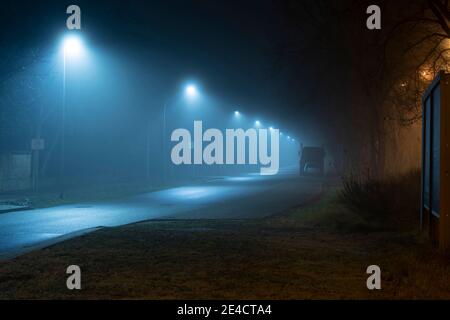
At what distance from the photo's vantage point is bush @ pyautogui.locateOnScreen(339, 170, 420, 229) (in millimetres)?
15227

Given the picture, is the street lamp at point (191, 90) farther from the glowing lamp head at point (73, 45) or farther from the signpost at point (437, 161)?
the signpost at point (437, 161)

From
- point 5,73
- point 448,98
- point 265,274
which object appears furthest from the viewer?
point 5,73

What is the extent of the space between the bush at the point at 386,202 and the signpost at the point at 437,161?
283cm

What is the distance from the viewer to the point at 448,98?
995 centimetres

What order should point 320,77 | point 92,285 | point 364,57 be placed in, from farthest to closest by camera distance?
point 320,77
point 364,57
point 92,285

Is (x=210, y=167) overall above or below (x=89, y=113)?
below

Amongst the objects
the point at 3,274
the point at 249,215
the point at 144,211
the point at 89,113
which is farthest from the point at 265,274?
the point at 89,113

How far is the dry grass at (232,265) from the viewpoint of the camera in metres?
7.34

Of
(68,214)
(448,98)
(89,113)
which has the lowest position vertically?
(68,214)

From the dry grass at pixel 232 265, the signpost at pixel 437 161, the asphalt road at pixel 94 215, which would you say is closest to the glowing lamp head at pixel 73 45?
the asphalt road at pixel 94 215

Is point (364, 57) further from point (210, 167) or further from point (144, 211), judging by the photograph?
point (210, 167)

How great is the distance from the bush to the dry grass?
1.55m

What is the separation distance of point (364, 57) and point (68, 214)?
14.8 meters
